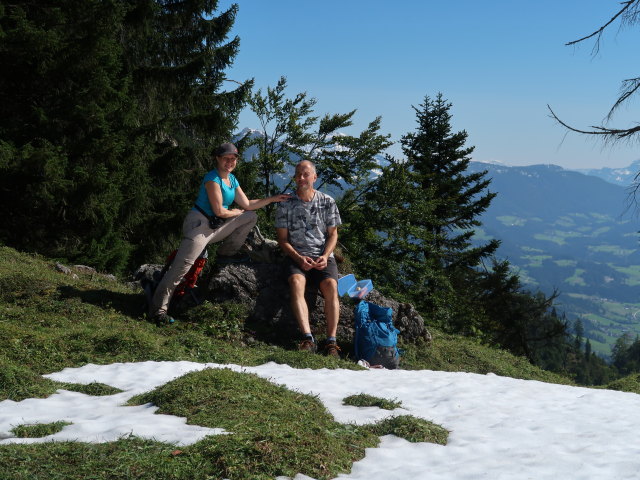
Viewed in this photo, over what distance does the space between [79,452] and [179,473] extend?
820 mm

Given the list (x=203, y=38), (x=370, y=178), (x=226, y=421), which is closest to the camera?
(x=226, y=421)

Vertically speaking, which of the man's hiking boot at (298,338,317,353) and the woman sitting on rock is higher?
the woman sitting on rock

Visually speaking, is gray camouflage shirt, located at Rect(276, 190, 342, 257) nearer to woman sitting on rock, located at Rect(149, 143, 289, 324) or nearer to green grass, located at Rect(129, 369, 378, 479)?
woman sitting on rock, located at Rect(149, 143, 289, 324)

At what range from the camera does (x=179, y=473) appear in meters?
3.32

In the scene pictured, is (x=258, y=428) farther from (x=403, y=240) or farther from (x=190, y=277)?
(x=403, y=240)

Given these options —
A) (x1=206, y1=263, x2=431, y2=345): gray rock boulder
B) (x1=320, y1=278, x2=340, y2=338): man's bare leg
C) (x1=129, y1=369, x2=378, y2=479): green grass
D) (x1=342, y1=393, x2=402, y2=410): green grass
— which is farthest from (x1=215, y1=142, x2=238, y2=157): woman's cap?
(x1=342, y1=393, x2=402, y2=410): green grass

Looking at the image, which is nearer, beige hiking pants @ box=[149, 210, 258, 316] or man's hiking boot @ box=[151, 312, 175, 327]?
beige hiking pants @ box=[149, 210, 258, 316]

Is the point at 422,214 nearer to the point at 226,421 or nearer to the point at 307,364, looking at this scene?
the point at 307,364

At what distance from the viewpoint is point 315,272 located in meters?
8.66

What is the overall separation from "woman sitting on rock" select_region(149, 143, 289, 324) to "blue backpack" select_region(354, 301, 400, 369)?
2.49 meters

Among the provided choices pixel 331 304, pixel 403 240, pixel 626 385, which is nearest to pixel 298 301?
pixel 331 304

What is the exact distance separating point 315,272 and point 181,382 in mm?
3723

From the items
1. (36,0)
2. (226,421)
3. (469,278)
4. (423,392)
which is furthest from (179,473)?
(469,278)

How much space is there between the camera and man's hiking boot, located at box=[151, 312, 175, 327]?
8609mm
